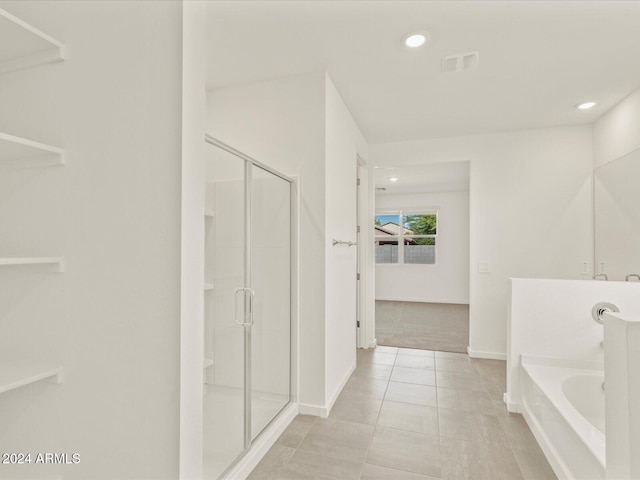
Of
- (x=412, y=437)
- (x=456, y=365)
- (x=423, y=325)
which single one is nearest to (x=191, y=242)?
(x=412, y=437)

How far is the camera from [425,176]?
5.79 m

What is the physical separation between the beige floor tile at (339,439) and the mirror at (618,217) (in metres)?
2.58

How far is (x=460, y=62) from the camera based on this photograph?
2.29 metres

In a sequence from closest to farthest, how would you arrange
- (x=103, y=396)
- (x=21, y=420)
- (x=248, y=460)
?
(x=103, y=396) → (x=21, y=420) → (x=248, y=460)

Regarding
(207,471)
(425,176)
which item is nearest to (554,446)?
(207,471)

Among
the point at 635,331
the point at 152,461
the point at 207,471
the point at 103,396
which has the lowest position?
the point at 207,471

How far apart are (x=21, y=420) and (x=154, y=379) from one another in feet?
2.18

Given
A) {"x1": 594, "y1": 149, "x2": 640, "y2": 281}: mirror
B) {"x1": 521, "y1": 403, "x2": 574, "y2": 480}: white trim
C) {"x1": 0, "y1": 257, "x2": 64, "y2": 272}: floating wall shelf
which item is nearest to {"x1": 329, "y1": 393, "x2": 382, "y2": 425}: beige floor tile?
{"x1": 521, "y1": 403, "x2": 574, "y2": 480}: white trim

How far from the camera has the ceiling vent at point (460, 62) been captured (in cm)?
221

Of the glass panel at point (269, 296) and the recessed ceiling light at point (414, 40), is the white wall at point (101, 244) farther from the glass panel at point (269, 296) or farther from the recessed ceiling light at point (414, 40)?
the recessed ceiling light at point (414, 40)

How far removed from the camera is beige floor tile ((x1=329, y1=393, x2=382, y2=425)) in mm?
2375

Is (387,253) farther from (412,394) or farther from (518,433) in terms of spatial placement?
(518,433)

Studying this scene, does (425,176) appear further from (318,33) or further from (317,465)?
(317,465)

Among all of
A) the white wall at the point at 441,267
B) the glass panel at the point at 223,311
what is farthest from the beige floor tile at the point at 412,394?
the white wall at the point at 441,267
